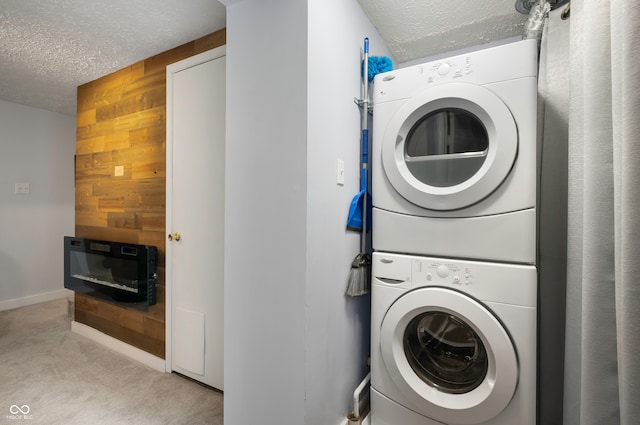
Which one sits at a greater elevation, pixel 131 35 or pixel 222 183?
pixel 131 35

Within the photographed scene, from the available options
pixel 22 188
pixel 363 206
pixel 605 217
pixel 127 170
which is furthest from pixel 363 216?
pixel 22 188

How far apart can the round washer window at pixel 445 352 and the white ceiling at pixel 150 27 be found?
1628 millimetres

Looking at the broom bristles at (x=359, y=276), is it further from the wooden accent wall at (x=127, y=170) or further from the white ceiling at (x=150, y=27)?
the wooden accent wall at (x=127, y=170)

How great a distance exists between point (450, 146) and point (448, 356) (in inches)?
38.5

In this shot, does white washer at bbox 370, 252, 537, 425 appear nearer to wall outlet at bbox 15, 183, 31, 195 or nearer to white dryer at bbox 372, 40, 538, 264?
white dryer at bbox 372, 40, 538, 264

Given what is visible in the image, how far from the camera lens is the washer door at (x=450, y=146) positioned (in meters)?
1.14

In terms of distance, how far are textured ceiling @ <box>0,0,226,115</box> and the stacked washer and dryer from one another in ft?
4.27

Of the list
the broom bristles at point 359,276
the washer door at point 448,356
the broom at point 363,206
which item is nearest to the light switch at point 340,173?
the broom at point 363,206

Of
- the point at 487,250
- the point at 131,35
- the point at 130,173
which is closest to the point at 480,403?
the point at 487,250

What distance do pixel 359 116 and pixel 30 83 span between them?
334cm

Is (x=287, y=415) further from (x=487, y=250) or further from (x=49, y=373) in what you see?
(x=49, y=373)

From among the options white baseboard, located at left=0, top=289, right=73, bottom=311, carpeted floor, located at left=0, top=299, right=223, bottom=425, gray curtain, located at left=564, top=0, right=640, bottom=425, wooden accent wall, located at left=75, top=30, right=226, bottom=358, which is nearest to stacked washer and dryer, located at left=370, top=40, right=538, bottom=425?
gray curtain, located at left=564, top=0, right=640, bottom=425

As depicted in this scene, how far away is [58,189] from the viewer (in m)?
3.71

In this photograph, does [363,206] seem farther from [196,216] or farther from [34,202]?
[34,202]
